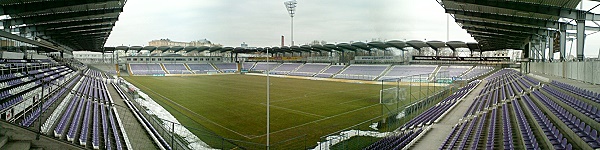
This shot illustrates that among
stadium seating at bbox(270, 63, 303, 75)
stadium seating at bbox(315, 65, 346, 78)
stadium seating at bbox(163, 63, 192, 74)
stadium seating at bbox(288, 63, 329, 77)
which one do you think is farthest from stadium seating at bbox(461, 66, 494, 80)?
stadium seating at bbox(163, 63, 192, 74)

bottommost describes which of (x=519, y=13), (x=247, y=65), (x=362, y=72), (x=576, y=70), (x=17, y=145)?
(x=17, y=145)

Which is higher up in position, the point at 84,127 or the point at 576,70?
the point at 576,70

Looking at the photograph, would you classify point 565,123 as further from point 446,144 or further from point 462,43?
point 462,43

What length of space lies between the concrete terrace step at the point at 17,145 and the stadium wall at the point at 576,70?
18.8 m

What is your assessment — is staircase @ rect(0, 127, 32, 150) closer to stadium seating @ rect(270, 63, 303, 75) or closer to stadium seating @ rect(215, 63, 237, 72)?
stadium seating @ rect(270, 63, 303, 75)

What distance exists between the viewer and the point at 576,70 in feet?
58.2

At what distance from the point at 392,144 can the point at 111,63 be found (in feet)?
263

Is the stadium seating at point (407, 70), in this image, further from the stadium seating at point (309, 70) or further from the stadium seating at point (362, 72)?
the stadium seating at point (309, 70)

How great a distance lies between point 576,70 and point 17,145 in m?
22.6

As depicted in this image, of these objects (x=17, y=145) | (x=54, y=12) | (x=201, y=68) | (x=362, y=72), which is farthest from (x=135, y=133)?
(x=201, y=68)

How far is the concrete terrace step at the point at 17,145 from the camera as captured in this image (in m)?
6.31

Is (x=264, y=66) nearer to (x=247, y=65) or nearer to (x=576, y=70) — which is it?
(x=247, y=65)

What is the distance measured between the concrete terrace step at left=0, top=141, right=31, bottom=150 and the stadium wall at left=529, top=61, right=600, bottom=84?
61.8 ft

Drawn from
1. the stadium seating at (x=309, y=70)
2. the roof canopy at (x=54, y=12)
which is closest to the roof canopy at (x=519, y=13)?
the roof canopy at (x=54, y=12)
